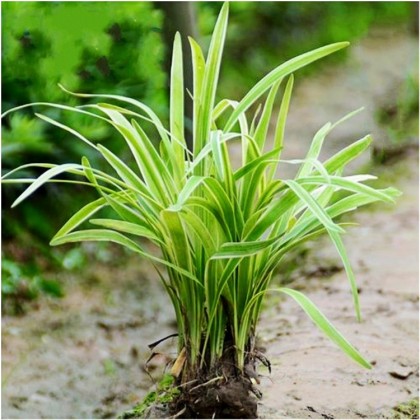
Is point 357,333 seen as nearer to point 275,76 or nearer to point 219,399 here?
point 219,399

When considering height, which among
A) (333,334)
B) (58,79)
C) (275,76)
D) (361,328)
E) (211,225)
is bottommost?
(361,328)

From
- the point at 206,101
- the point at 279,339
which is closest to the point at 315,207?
the point at 206,101

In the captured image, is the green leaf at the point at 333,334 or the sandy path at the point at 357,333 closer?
the green leaf at the point at 333,334

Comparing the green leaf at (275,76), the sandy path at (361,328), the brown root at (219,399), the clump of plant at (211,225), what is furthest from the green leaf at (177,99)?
the sandy path at (361,328)

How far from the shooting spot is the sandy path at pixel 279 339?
2324mm

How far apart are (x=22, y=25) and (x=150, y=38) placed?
1.77 ft

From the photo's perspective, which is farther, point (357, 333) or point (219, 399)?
point (357, 333)

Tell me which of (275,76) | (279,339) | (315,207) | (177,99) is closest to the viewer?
(315,207)

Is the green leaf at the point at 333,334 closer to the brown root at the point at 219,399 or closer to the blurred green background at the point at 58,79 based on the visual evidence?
the brown root at the point at 219,399

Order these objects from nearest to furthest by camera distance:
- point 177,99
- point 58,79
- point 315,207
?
point 315,207, point 177,99, point 58,79

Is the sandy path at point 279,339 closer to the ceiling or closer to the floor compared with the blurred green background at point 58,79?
closer to the floor

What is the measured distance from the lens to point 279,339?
270cm

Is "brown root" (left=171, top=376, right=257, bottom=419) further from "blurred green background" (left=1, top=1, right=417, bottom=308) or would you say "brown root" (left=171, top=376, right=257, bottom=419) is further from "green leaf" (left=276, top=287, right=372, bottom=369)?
"blurred green background" (left=1, top=1, right=417, bottom=308)

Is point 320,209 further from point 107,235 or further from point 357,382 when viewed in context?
point 357,382
